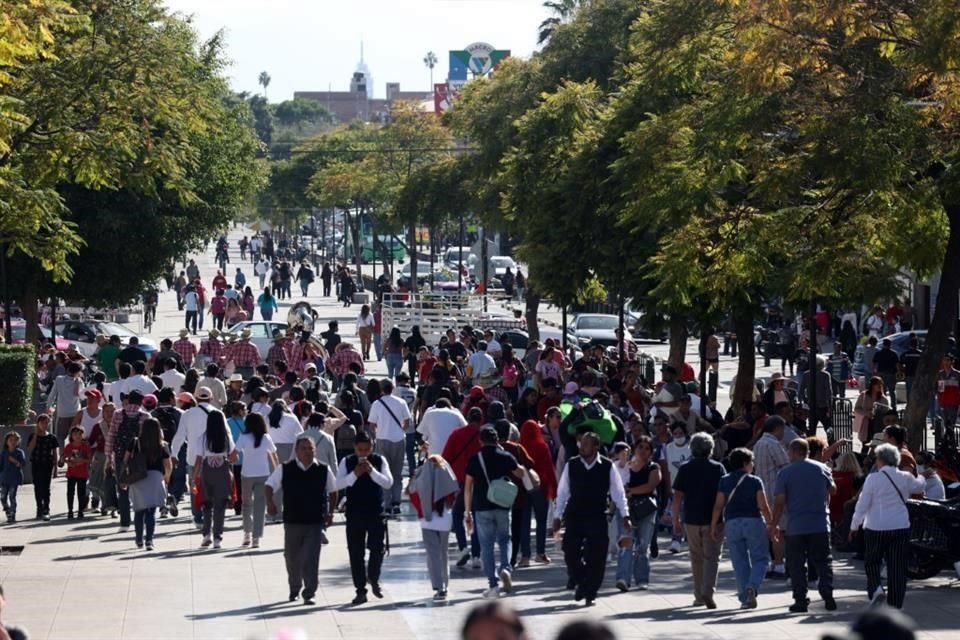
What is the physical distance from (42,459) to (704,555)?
30.7ft

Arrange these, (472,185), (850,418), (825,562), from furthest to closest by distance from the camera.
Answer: (472,185) → (850,418) → (825,562)

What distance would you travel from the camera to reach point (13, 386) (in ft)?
83.9

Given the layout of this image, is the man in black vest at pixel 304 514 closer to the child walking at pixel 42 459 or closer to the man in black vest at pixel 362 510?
the man in black vest at pixel 362 510

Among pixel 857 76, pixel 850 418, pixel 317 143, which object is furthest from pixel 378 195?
pixel 857 76

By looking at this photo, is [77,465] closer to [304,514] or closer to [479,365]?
[304,514]

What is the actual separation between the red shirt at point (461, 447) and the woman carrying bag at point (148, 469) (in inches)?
133

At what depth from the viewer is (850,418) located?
29906mm

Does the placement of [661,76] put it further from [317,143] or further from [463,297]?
[317,143]

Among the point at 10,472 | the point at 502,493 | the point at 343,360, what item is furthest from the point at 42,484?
the point at 343,360

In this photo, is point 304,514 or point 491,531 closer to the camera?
point 304,514

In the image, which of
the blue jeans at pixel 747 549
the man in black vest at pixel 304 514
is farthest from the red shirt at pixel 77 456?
the blue jeans at pixel 747 549

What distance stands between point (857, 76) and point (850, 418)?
9.77 metres

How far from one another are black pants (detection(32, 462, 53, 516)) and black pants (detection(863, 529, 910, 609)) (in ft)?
34.6

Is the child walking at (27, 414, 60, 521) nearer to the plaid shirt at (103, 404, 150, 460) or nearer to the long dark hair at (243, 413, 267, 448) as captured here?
the plaid shirt at (103, 404, 150, 460)
